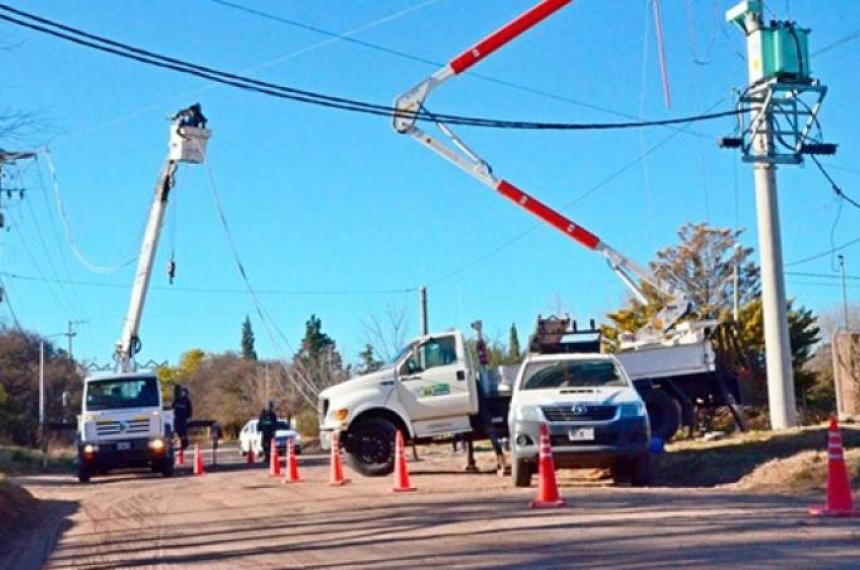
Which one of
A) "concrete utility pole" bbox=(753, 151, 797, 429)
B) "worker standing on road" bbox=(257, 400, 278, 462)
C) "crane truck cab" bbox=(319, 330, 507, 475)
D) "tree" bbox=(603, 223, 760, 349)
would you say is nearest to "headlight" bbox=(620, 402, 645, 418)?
"crane truck cab" bbox=(319, 330, 507, 475)

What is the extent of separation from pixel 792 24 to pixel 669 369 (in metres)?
8.19

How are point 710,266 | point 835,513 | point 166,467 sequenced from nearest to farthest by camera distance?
point 835,513
point 166,467
point 710,266

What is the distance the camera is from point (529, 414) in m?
15.8

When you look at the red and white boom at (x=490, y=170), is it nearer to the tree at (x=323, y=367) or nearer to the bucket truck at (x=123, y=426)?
the bucket truck at (x=123, y=426)

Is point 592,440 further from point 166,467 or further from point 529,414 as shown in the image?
point 166,467

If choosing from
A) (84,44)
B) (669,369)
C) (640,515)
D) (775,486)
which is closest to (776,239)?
(669,369)

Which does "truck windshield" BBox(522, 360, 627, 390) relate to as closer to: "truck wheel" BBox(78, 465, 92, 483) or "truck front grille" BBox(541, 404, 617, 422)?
"truck front grille" BBox(541, 404, 617, 422)

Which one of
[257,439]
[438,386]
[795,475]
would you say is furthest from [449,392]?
[257,439]

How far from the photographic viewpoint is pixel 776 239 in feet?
76.9

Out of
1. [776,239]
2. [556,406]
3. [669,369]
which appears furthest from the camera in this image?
[776,239]

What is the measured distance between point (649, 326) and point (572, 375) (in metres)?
8.94

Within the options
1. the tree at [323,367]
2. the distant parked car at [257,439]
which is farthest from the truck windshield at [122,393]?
the tree at [323,367]

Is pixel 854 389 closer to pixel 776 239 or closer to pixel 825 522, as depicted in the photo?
pixel 776 239

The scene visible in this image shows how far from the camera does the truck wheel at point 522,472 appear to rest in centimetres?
1595
